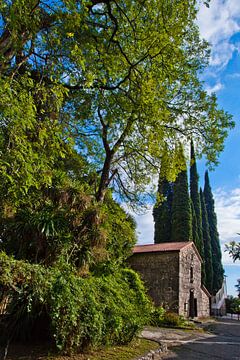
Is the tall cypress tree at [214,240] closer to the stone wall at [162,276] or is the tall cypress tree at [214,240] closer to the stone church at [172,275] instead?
the stone church at [172,275]

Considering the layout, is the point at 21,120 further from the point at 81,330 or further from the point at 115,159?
the point at 115,159

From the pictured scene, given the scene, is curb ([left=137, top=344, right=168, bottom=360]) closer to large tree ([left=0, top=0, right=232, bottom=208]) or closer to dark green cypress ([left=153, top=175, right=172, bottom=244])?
large tree ([left=0, top=0, right=232, bottom=208])

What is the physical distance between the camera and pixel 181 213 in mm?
33000

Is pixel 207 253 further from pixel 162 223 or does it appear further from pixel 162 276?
pixel 162 276

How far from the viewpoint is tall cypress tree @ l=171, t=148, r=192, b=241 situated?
32062mm

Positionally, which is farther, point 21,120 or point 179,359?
point 179,359

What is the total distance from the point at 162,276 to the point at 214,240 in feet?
76.0

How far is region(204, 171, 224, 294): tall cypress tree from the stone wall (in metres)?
17.6

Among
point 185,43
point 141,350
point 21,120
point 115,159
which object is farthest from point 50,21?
point 141,350

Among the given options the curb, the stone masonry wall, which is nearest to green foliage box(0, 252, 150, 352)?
the curb

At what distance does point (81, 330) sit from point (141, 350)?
2.52 meters

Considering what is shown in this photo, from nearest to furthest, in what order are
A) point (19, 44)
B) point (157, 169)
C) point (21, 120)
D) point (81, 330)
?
point (21, 120), point (19, 44), point (81, 330), point (157, 169)

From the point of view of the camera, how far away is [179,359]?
805cm

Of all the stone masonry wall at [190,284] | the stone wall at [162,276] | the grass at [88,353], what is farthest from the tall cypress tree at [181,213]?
the grass at [88,353]
